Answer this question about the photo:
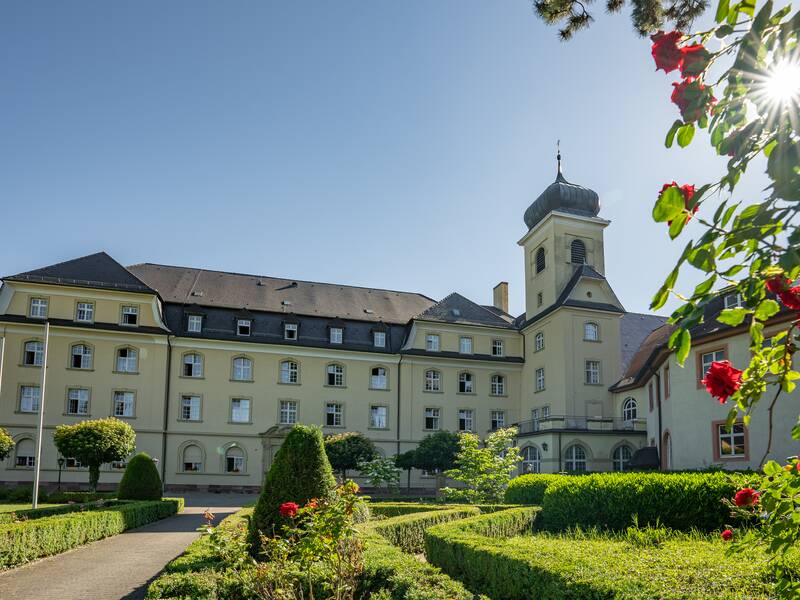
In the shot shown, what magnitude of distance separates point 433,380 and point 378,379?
3.34 metres

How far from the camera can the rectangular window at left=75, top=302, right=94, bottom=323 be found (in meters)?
35.8

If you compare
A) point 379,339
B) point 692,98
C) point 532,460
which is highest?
point 379,339

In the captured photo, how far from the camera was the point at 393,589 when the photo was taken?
25.5 ft

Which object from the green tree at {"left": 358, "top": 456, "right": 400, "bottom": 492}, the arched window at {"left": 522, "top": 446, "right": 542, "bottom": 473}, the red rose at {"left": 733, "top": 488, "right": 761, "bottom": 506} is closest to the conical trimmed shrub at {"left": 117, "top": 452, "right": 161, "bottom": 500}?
the green tree at {"left": 358, "top": 456, "right": 400, "bottom": 492}

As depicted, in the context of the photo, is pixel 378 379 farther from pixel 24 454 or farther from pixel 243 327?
pixel 24 454

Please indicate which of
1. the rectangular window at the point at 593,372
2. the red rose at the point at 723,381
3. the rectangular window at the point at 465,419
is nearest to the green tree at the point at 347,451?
the rectangular window at the point at 465,419

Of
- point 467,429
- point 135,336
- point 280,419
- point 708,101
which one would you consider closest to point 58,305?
point 135,336

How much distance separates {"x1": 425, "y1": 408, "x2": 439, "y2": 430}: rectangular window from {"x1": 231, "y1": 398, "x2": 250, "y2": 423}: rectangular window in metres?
10.3

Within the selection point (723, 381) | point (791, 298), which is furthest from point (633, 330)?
point (791, 298)

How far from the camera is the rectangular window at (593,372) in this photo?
37312 mm

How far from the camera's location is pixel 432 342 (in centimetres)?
4119

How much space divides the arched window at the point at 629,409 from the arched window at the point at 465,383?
9.13 metres

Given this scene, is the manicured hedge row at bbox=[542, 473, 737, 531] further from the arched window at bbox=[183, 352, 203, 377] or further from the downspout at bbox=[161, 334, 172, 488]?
the arched window at bbox=[183, 352, 203, 377]

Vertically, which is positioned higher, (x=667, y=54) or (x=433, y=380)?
(x=433, y=380)
